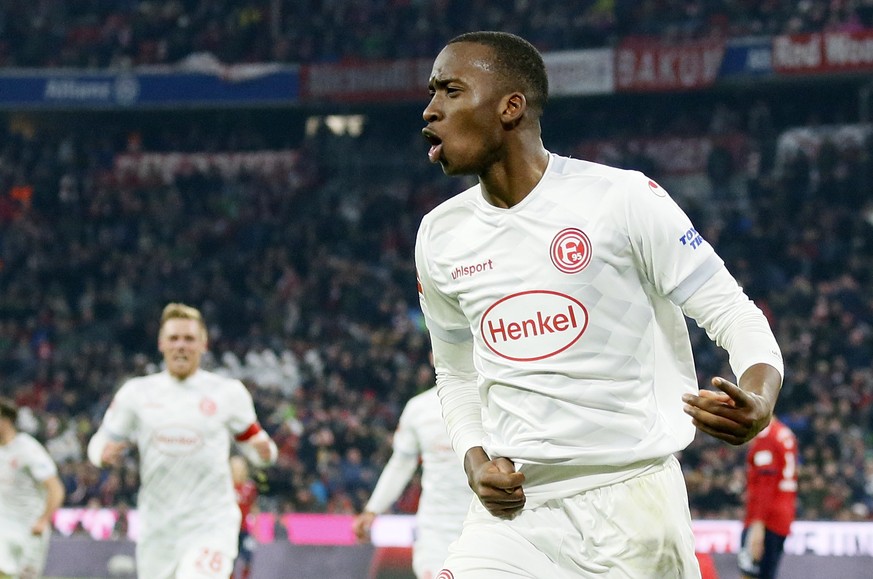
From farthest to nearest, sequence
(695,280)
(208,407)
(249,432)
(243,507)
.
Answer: (243,507)
(249,432)
(208,407)
(695,280)

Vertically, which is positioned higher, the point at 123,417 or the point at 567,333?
the point at 567,333

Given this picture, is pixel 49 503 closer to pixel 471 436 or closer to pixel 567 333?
pixel 471 436

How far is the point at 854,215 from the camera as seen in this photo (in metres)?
23.6

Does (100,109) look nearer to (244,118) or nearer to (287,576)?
(244,118)

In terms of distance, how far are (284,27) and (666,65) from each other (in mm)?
9327

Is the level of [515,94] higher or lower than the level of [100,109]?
lower

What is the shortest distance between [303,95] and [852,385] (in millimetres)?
15504

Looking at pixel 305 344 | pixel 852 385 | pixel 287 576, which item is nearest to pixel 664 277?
pixel 287 576

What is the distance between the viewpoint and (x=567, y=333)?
12.0ft

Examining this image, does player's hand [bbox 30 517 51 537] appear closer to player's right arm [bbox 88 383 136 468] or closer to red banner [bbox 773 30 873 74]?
player's right arm [bbox 88 383 136 468]

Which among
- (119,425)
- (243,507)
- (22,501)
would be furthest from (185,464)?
(243,507)

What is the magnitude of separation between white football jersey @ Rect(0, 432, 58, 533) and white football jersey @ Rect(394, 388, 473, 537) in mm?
3021

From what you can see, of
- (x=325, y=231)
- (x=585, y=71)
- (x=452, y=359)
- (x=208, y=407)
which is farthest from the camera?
(x=585, y=71)

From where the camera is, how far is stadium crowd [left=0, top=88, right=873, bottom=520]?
60.7 ft
